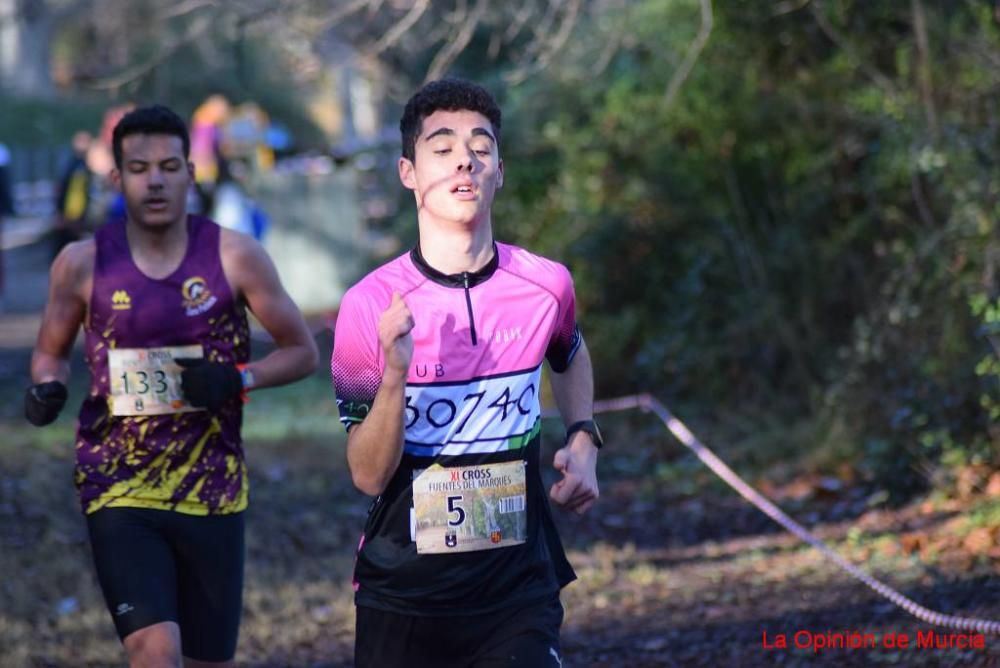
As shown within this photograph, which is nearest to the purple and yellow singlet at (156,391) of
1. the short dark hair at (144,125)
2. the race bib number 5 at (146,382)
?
the race bib number 5 at (146,382)

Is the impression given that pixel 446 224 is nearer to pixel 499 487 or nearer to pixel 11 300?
pixel 499 487

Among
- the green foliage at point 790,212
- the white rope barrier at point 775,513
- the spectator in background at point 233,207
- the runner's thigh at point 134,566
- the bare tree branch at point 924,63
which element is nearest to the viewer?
the runner's thigh at point 134,566

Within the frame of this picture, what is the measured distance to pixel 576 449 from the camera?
12.1 feet

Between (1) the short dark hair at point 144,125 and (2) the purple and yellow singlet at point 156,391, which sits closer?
(2) the purple and yellow singlet at point 156,391

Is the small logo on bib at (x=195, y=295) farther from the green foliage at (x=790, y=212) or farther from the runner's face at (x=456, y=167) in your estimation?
the green foliage at (x=790, y=212)

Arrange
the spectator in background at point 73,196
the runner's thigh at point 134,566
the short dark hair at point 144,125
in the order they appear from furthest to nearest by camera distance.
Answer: the spectator in background at point 73,196, the short dark hair at point 144,125, the runner's thigh at point 134,566

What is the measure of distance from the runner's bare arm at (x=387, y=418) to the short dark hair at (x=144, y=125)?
187 cm

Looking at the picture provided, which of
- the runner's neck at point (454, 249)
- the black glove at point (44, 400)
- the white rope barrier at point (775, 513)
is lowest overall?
the white rope barrier at point (775, 513)

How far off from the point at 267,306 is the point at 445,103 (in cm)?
147

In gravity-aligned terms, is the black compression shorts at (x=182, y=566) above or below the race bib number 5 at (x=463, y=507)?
below

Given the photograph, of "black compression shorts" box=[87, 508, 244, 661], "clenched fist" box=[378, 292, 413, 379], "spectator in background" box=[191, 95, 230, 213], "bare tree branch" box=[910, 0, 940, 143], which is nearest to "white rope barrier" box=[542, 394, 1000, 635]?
"bare tree branch" box=[910, 0, 940, 143]

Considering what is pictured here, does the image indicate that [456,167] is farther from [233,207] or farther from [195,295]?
[233,207]

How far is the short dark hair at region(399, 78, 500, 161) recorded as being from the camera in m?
3.74

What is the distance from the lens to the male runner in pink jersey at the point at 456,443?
3.61 m
